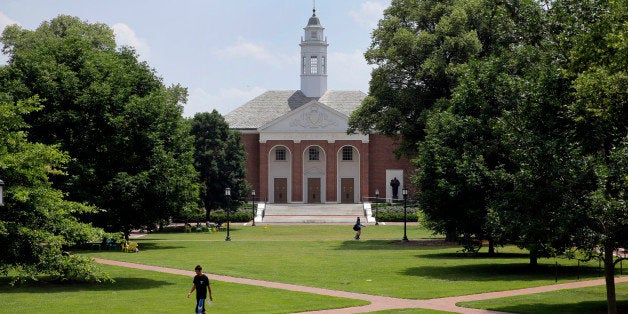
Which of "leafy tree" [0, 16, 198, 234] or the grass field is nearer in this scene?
the grass field

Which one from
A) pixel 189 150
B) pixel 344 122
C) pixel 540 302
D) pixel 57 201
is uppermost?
pixel 344 122

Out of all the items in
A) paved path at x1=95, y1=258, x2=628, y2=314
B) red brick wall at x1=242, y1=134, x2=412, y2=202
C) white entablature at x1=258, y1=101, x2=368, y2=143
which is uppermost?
white entablature at x1=258, y1=101, x2=368, y2=143

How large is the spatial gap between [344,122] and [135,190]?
2584 inches

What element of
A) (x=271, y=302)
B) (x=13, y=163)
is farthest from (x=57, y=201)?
(x=271, y=302)

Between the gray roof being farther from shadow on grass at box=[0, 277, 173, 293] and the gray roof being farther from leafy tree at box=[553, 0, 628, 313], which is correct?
leafy tree at box=[553, 0, 628, 313]

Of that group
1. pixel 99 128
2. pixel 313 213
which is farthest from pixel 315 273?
pixel 313 213

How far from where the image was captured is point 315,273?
111ft

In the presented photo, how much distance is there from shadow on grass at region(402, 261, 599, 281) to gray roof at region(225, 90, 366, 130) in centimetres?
6237

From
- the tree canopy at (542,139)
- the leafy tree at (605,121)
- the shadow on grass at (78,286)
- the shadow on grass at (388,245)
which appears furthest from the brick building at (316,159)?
the leafy tree at (605,121)

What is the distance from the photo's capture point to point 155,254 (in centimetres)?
4403

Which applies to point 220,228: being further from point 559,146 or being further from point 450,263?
point 559,146

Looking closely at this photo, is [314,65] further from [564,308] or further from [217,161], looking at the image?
[564,308]

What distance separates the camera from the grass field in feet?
86.8

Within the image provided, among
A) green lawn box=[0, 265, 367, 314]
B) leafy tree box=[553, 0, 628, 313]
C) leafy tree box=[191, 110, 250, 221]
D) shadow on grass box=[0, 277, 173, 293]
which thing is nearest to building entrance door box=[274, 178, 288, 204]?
leafy tree box=[191, 110, 250, 221]
